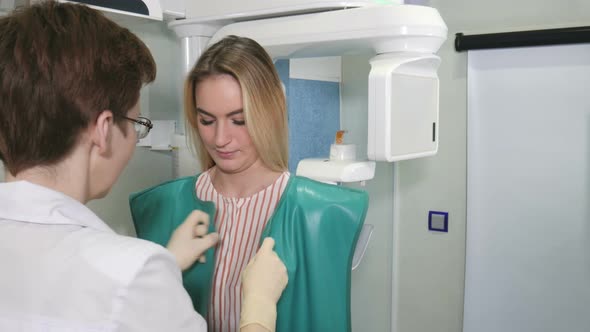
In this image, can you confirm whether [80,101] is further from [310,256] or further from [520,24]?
[520,24]

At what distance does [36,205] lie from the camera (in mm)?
734

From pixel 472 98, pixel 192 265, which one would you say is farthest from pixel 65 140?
pixel 472 98

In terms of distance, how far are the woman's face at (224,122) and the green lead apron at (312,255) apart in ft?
0.41

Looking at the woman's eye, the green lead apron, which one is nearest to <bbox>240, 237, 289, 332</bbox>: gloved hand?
the green lead apron

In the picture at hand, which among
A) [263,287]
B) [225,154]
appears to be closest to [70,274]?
[263,287]

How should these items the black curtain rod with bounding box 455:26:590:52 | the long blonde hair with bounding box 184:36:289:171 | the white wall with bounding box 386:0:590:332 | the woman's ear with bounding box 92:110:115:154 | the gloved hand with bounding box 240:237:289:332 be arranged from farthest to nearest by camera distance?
the white wall with bounding box 386:0:590:332
the black curtain rod with bounding box 455:26:590:52
the long blonde hair with bounding box 184:36:289:171
the gloved hand with bounding box 240:237:289:332
the woman's ear with bounding box 92:110:115:154

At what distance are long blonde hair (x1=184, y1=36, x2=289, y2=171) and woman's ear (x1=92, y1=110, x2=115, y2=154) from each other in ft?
1.27

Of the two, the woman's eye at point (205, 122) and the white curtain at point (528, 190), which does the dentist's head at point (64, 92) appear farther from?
the white curtain at point (528, 190)

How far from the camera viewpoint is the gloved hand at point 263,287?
1038 mm

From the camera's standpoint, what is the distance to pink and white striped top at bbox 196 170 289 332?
1210 millimetres

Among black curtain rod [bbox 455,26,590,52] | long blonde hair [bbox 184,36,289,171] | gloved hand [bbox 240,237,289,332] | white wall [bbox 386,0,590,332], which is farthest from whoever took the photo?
white wall [bbox 386,0,590,332]

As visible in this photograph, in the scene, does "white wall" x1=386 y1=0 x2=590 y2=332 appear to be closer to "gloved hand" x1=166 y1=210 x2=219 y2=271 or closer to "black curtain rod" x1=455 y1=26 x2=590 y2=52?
"black curtain rod" x1=455 y1=26 x2=590 y2=52

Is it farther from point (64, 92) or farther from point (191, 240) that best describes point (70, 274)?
point (191, 240)

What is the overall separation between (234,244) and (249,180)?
151mm
